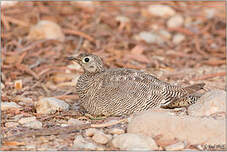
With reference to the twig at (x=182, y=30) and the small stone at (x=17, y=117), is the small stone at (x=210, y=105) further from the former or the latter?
the twig at (x=182, y=30)

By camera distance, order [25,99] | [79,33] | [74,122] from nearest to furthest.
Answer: [74,122]
[25,99]
[79,33]

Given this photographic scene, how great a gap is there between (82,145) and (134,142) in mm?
550

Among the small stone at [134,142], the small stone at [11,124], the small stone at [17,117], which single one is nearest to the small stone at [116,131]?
the small stone at [134,142]

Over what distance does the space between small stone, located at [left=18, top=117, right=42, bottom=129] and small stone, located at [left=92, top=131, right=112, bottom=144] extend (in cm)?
89

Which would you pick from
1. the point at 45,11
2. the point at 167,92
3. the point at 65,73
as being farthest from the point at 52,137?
the point at 45,11

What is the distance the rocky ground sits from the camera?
5266 millimetres

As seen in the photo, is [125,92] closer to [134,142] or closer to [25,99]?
[134,142]

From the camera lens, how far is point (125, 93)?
6.24 m

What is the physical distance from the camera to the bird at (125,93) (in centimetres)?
621

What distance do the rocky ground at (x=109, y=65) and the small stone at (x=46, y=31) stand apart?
0.02m

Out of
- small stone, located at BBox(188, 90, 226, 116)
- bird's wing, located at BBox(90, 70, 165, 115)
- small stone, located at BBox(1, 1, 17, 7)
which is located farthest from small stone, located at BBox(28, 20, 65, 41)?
small stone, located at BBox(188, 90, 226, 116)

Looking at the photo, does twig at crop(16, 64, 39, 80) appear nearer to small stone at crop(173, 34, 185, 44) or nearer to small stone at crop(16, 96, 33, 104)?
small stone at crop(16, 96, 33, 104)

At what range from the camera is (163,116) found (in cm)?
535

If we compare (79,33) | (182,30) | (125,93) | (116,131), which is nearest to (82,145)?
(116,131)
